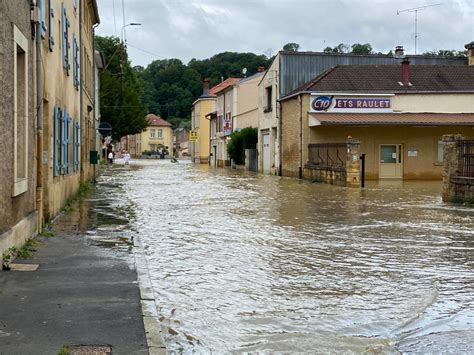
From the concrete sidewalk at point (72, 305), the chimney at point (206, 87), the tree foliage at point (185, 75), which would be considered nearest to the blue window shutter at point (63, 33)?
the concrete sidewalk at point (72, 305)

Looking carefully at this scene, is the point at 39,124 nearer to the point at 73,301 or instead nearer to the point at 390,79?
the point at 73,301

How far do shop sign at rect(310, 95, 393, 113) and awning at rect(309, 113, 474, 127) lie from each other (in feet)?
0.98

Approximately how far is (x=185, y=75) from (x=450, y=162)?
7349 cm

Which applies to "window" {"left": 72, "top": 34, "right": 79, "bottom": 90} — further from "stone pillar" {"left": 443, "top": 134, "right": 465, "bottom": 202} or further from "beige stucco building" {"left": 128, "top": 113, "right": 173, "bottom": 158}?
"beige stucco building" {"left": 128, "top": 113, "right": 173, "bottom": 158}

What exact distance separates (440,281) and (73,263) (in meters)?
4.80

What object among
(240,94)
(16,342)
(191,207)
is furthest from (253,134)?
(16,342)

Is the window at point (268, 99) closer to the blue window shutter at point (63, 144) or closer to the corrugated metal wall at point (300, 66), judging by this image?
the corrugated metal wall at point (300, 66)

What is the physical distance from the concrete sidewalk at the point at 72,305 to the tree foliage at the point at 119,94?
57246 mm

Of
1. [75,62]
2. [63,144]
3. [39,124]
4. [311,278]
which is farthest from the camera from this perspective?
[75,62]

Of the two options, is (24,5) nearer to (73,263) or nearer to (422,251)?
(73,263)

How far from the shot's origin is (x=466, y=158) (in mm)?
19734

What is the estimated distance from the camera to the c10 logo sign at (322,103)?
34.8 m

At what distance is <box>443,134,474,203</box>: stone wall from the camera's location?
19500 mm

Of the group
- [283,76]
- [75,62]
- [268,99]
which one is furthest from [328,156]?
[75,62]
